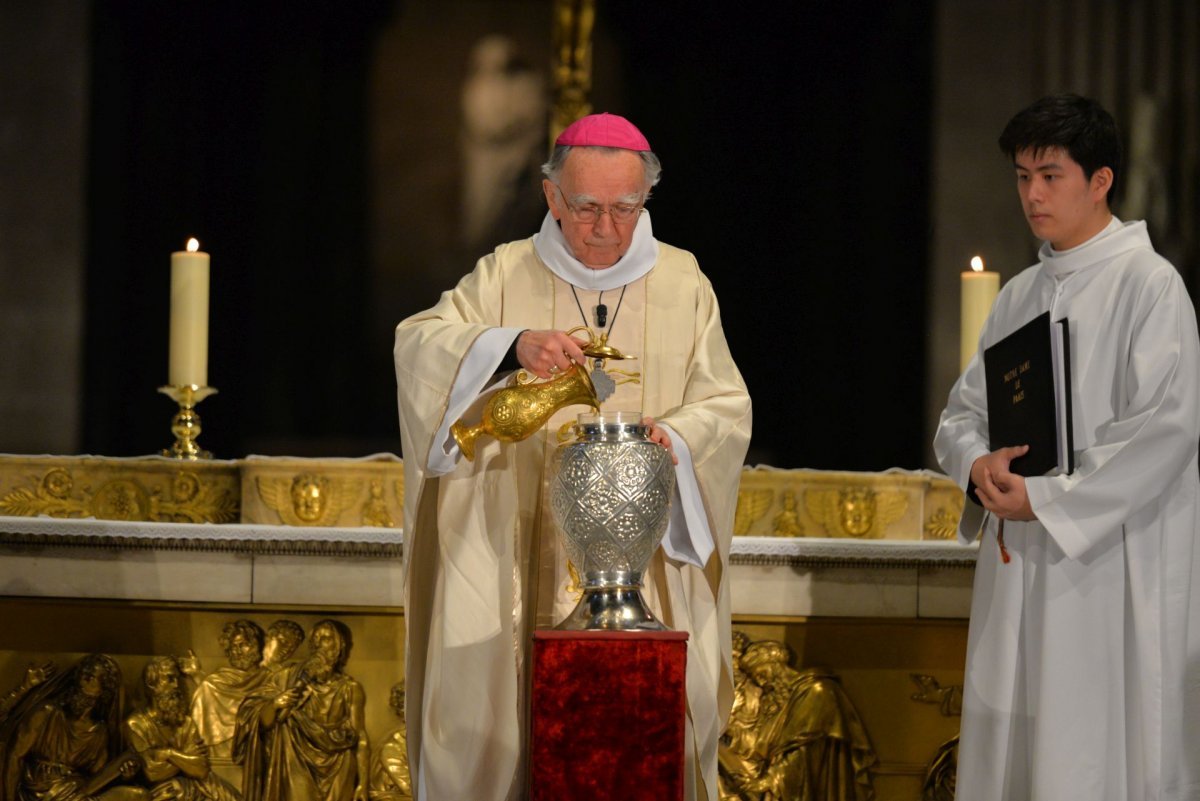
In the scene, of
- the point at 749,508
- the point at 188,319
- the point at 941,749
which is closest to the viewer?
→ the point at 941,749

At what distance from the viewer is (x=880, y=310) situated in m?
5.98

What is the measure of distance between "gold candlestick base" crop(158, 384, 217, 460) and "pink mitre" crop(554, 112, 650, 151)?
1.64 meters

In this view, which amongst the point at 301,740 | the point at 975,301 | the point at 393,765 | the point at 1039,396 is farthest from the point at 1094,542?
the point at 301,740

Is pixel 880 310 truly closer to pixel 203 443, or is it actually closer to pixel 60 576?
pixel 203 443

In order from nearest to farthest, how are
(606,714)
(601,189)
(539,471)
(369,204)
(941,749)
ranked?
(606,714)
(601,189)
(539,471)
(941,749)
(369,204)

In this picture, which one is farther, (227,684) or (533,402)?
(227,684)

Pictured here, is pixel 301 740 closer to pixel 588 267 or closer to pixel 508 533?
pixel 508 533

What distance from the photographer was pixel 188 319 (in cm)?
484

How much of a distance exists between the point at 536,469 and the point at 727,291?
2.21 metres

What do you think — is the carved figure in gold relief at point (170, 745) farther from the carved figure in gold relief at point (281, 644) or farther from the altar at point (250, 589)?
the carved figure in gold relief at point (281, 644)

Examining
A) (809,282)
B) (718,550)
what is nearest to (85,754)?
(718,550)

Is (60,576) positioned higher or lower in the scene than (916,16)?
lower

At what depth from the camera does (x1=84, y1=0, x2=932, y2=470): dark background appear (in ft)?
19.0

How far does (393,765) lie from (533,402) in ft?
4.63
